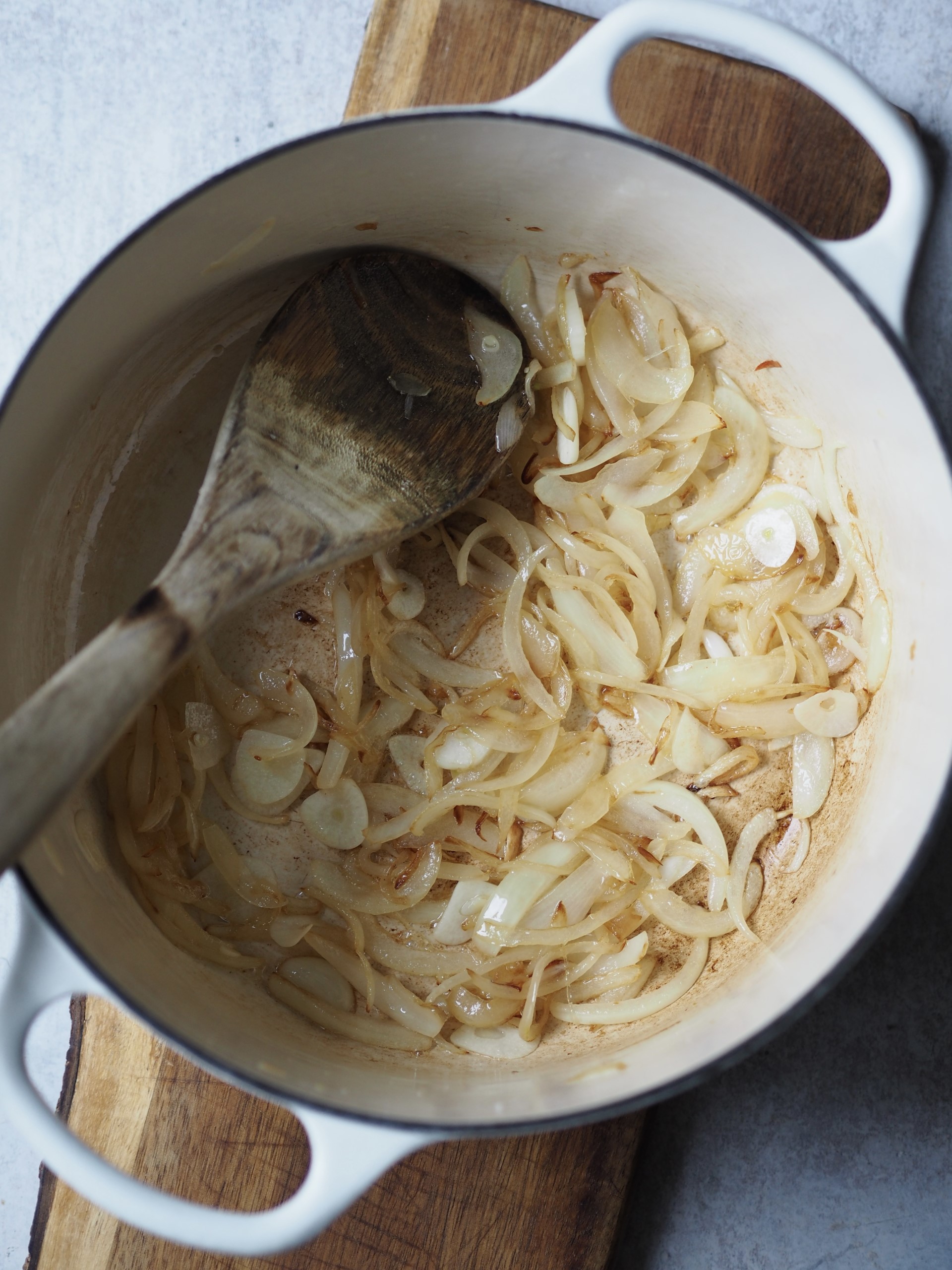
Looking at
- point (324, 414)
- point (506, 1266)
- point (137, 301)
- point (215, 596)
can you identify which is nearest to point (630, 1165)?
point (506, 1266)

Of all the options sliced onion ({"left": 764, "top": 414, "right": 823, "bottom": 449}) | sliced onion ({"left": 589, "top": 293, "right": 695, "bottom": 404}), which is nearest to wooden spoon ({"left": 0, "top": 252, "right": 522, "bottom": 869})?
sliced onion ({"left": 589, "top": 293, "right": 695, "bottom": 404})

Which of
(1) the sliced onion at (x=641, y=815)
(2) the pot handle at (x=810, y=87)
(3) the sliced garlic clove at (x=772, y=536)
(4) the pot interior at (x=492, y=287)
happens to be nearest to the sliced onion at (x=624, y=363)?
(4) the pot interior at (x=492, y=287)

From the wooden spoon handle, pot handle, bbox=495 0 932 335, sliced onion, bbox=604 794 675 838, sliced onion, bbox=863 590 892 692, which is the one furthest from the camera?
sliced onion, bbox=604 794 675 838

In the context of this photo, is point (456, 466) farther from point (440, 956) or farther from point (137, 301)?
point (440, 956)

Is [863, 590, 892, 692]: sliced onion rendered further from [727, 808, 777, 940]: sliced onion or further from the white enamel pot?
[727, 808, 777, 940]: sliced onion

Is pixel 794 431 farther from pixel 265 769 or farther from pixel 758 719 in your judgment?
pixel 265 769
